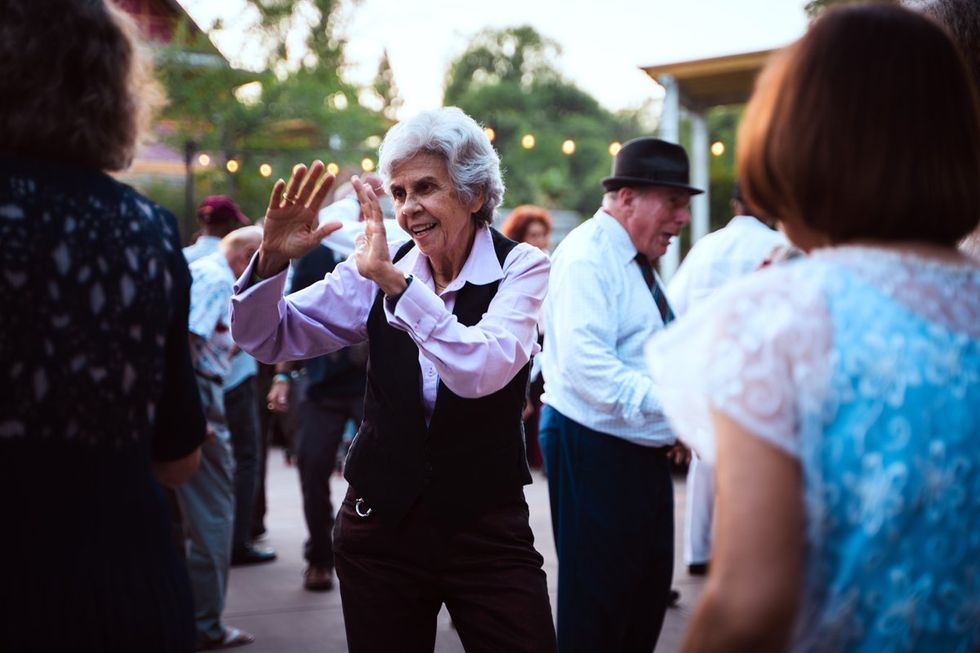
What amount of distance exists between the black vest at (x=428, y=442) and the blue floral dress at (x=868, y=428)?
1366 mm

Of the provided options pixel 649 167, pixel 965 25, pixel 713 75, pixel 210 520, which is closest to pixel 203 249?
pixel 210 520

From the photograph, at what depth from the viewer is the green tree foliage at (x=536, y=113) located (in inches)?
1863

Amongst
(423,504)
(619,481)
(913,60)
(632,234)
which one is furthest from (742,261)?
(913,60)

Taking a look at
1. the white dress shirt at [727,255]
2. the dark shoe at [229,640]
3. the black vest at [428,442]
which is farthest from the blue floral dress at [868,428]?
the white dress shirt at [727,255]

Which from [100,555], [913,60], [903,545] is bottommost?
[100,555]

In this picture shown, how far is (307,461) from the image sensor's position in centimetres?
613

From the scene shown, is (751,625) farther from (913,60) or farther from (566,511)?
(566,511)

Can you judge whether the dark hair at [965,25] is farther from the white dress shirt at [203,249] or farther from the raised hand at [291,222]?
the white dress shirt at [203,249]

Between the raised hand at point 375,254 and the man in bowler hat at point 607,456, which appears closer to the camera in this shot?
the raised hand at point 375,254

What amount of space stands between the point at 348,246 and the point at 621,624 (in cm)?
303

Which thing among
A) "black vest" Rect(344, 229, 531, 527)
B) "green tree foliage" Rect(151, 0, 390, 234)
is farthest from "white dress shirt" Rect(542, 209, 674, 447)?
"green tree foliage" Rect(151, 0, 390, 234)

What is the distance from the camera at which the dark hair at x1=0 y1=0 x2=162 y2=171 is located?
165cm

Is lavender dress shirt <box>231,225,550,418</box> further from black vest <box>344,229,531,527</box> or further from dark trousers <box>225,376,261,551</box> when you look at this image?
dark trousers <box>225,376,261,551</box>

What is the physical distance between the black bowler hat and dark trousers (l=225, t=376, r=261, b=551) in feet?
10.3
